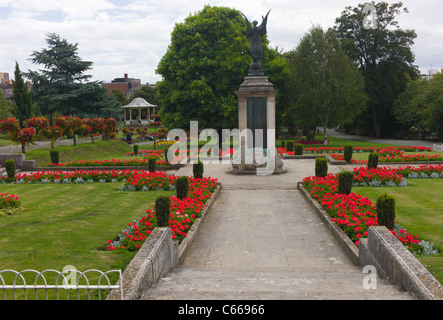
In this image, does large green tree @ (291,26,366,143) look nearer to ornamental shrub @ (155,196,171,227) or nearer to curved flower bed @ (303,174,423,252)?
curved flower bed @ (303,174,423,252)

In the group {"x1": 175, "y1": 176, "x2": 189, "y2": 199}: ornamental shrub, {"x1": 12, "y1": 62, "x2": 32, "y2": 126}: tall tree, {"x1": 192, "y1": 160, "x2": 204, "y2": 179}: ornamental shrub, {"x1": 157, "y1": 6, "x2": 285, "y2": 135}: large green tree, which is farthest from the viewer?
{"x1": 157, "y1": 6, "x2": 285, "y2": 135}: large green tree

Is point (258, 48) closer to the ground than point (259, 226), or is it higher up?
higher up

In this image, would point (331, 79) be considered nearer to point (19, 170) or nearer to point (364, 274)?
point (19, 170)

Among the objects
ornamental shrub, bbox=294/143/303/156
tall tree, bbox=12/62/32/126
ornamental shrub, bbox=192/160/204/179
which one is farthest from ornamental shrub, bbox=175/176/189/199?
tall tree, bbox=12/62/32/126

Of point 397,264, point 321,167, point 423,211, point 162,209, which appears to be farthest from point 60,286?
point 321,167

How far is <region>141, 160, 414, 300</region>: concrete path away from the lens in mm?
5613

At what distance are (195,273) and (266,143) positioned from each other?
12954mm

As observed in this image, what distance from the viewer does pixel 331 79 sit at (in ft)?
136

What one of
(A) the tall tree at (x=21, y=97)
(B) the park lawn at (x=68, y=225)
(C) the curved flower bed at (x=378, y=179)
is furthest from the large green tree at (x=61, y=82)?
(C) the curved flower bed at (x=378, y=179)

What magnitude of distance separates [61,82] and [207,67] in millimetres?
20375

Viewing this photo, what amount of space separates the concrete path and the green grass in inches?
625

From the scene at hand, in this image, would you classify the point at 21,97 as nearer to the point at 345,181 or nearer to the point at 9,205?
the point at 9,205

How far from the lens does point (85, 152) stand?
31.6 meters

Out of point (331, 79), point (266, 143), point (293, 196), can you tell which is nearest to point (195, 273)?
point (293, 196)
